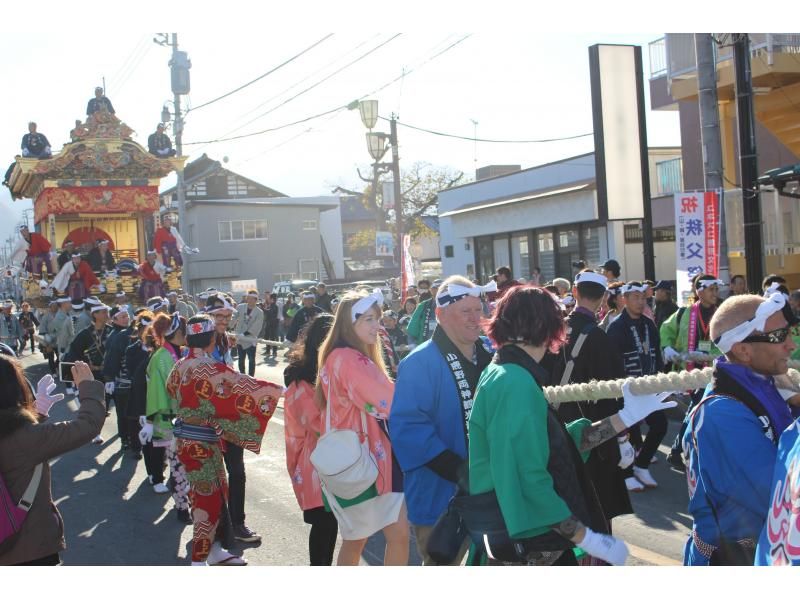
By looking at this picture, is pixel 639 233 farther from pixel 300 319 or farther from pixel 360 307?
pixel 360 307

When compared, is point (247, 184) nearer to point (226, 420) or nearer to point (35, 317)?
point (35, 317)

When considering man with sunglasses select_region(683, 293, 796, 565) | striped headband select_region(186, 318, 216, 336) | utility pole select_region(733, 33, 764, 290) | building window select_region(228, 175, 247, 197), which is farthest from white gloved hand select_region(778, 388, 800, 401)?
building window select_region(228, 175, 247, 197)

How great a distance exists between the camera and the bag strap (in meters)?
3.67

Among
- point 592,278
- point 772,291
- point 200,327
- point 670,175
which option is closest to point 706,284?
point 592,278

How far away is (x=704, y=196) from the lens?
11461 mm

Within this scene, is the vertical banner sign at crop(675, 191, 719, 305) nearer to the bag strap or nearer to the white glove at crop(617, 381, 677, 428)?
the white glove at crop(617, 381, 677, 428)

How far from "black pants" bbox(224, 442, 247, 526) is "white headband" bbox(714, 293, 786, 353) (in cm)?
405

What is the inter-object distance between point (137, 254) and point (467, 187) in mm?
14138

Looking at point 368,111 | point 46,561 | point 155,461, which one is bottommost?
point 155,461

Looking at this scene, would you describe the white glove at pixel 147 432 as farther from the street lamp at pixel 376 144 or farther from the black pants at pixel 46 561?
the street lamp at pixel 376 144

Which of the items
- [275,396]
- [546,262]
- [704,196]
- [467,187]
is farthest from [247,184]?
[275,396]

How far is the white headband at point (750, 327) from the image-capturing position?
3105 millimetres

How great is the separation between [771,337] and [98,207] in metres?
20.4

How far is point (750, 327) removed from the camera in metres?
3.10
